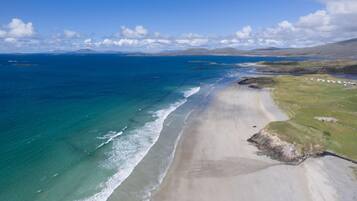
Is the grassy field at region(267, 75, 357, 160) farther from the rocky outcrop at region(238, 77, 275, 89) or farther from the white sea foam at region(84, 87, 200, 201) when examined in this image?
the white sea foam at region(84, 87, 200, 201)

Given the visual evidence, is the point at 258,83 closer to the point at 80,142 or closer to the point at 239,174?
the point at 80,142

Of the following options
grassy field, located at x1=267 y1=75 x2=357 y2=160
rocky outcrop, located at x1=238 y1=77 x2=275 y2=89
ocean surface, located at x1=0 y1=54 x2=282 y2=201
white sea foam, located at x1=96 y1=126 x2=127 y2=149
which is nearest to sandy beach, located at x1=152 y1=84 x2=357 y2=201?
ocean surface, located at x1=0 y1=54 x2=282 y2=201

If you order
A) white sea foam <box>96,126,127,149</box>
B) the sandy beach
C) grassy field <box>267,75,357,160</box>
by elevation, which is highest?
grassy field <box>267,75,357,160</box>

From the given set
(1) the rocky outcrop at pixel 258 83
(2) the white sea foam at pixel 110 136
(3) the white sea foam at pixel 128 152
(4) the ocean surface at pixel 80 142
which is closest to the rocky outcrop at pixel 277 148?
(4) the ocean surface at pixel 80 142

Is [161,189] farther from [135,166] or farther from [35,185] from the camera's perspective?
[35,185]

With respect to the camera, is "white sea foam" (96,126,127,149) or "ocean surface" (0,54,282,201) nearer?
"ocean surface" (0,54,282,201)

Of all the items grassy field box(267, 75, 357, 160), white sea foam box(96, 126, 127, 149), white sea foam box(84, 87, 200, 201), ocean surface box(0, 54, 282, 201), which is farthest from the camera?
white sea foam box(96, 126, 127, 149)
